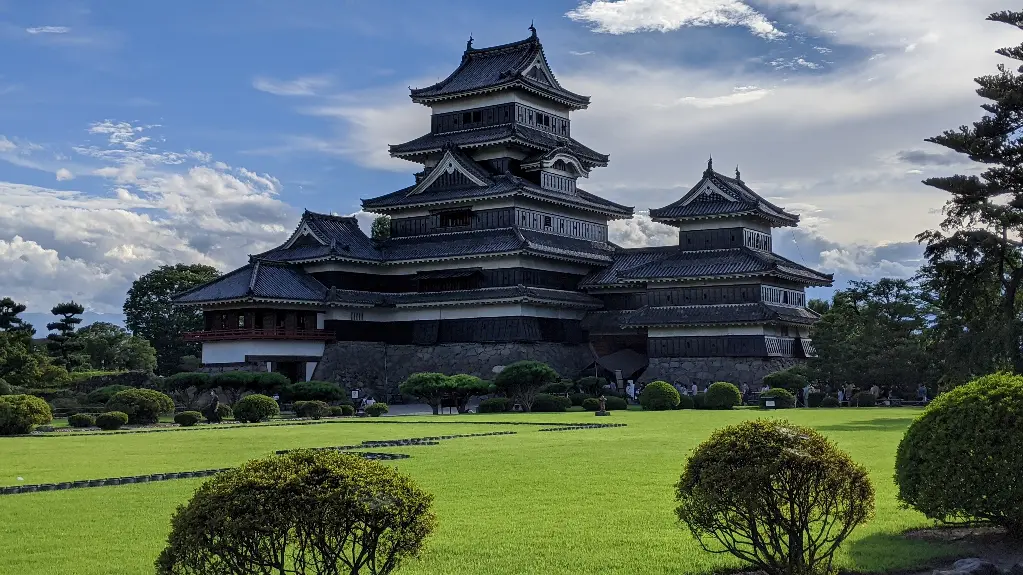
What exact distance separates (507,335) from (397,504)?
56.1 m

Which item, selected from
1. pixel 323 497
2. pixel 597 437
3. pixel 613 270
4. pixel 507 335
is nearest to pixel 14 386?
pixel 507 335

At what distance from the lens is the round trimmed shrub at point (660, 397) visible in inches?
2090

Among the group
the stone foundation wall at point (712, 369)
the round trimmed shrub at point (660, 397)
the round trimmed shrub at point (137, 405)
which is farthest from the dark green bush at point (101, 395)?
the stone foundation wall at point (712, 369)

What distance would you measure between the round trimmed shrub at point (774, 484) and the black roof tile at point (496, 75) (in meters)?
59.8

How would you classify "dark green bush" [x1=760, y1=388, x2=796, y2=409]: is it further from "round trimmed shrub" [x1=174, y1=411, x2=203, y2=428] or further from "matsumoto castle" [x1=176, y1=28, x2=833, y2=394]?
"round trimmed shrub" [x1=174, y1=411, x2=203, y2=428]

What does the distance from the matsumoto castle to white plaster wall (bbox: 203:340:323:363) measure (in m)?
0.10

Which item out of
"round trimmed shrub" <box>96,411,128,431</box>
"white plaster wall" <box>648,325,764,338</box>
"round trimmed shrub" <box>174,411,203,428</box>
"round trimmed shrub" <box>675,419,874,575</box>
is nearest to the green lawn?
"round trimmed shrub" <box>675,419,874,575</box>

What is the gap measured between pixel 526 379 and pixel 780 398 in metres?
12.7

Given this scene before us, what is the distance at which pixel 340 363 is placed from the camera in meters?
67.3

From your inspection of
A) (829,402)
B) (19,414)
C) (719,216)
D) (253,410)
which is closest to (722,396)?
(829,402)

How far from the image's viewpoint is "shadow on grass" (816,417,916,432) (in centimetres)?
3506

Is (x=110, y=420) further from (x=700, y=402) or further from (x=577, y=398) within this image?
(x=700, y=402)

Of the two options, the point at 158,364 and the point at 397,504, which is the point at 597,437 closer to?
the point at 397,504

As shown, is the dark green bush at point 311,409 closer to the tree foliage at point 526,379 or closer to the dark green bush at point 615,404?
the tree foliage at point 526,379
